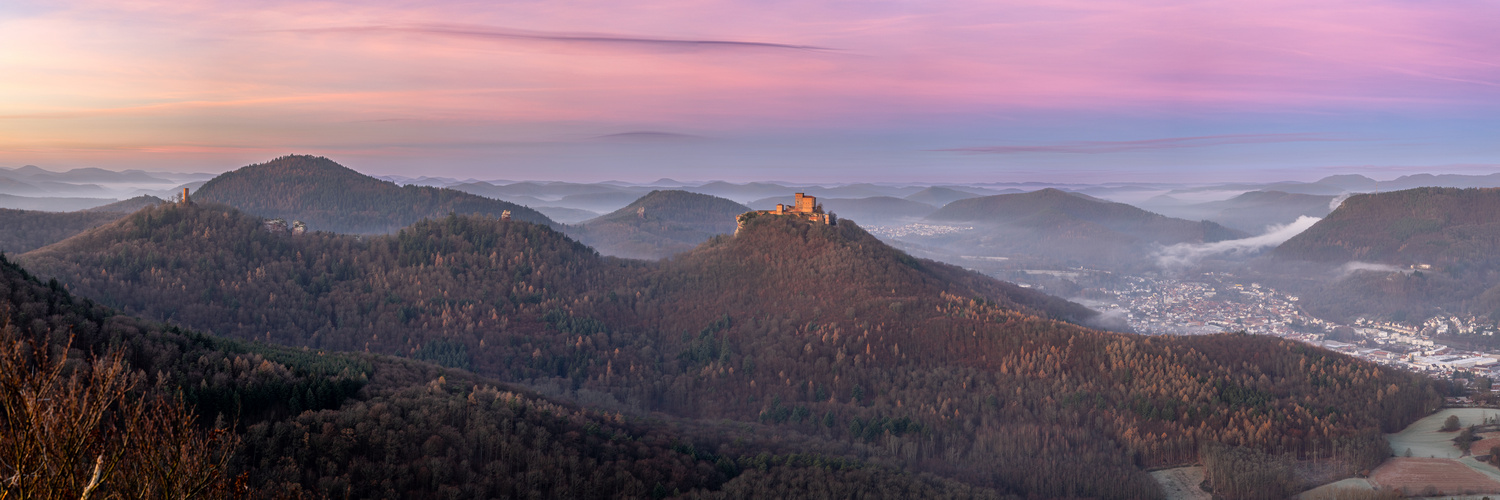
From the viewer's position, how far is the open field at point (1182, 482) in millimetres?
95875

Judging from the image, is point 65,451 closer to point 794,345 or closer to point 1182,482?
point 1182,482

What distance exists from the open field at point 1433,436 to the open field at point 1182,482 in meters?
27.6

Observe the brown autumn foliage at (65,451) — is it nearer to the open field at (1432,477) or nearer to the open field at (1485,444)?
the open field at (1432,477)

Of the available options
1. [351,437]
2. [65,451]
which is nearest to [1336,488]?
[351,437]

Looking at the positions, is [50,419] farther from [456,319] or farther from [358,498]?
[456,319]

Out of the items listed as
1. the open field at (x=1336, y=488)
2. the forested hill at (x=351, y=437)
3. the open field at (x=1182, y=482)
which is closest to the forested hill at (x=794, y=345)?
the open field at (x=1182, y=482)

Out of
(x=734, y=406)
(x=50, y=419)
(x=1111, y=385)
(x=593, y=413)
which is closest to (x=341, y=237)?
(x=734, y=406)

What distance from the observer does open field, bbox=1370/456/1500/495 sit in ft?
276

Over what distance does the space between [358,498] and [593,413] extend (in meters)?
39.2

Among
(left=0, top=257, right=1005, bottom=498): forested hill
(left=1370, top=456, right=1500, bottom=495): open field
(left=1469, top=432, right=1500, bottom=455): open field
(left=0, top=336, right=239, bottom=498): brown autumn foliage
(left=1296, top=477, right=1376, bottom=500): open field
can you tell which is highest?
(left=0, top=336, right=239, bottom=498): brown autumn foliage

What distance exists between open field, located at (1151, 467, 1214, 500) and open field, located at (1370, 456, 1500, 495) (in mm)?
18775

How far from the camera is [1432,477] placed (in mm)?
88938

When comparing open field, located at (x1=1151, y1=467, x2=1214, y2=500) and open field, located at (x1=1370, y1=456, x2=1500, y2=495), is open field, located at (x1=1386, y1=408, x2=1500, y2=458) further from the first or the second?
open field, located at (x1=1151, y1=467, x2=1214, y2=500)

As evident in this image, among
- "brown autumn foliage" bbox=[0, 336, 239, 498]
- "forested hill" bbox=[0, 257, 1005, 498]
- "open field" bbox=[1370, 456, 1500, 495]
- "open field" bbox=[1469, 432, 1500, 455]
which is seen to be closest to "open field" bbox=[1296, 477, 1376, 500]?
"open field" bbox=[1370, 456, 1500, 495]
